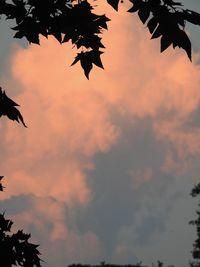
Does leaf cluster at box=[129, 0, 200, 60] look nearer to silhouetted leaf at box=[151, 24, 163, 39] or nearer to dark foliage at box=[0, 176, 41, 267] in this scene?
silhouetted leaf at box=[151, 24, 163, 39]

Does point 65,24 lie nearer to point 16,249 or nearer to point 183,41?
point 183,41

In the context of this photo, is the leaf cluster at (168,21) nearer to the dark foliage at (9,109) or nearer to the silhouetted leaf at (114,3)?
the silhouetted leaf at (114,3)

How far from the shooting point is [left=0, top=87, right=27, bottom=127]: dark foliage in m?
5.10

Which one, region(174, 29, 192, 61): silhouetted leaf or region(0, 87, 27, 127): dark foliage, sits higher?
region(174, 29, 192, 61): silhouetted leaf

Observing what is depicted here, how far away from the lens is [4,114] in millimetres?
5164

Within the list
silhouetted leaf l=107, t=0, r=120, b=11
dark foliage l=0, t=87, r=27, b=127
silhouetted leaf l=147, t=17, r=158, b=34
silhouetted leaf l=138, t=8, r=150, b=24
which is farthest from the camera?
dark foliage l=0, t=87, r=27, b=127

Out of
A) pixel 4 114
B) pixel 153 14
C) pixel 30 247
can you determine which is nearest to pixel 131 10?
pixel 153 14

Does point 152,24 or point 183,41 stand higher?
point 152,24

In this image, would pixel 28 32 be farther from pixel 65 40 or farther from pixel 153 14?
pixel 153 14

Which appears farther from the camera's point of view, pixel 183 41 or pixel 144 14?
pixel 144 14

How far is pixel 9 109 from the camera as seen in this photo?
16.9 ft

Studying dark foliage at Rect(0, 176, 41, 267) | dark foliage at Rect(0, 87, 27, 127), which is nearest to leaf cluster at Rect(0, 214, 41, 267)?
dark foliage at Rect(0, 176, 41, 267)

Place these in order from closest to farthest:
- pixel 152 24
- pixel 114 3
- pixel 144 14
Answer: pixel 152 24
pixel 144 14
pixel 114 3

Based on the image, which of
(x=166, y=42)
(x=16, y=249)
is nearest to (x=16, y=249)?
(x=16, y=249)
